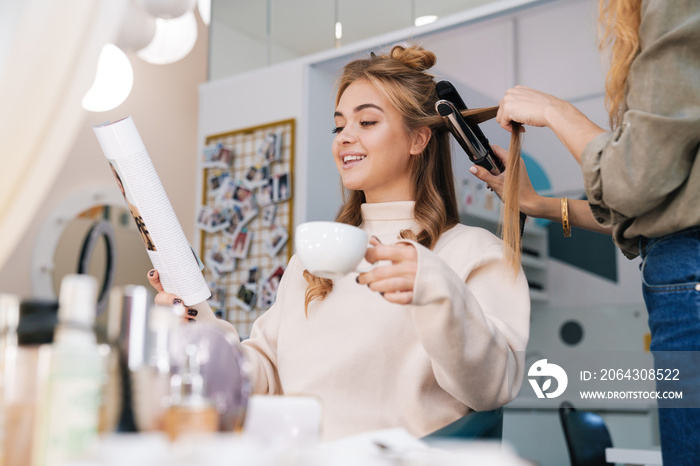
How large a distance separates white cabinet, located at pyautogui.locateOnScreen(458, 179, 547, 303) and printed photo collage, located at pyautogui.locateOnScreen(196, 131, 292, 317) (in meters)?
0.94

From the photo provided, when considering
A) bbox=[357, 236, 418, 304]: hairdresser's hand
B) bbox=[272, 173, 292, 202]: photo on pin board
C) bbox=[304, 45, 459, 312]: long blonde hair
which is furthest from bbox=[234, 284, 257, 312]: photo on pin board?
bbox=[357, 236, 418, 304]: hairdresser's hand

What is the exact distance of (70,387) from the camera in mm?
514

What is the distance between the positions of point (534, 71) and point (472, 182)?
1.21m

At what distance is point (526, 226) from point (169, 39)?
2292 mm

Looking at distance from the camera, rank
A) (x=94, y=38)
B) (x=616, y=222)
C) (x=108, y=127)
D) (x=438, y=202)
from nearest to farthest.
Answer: (x=108, y=127) < (x=616, y=222) < (x=94, y=38) < (x=438, y=202)

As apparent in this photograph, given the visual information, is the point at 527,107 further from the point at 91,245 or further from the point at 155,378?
the point at 91,245

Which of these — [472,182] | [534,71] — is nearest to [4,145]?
[472,182]

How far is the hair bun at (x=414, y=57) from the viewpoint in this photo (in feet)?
5.47

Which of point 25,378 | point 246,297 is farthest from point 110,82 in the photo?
point 25,378

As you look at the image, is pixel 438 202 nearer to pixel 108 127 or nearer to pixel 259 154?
pixel 108 127

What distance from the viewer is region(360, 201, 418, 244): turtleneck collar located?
5.01 feet

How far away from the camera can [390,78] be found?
1.61 metres

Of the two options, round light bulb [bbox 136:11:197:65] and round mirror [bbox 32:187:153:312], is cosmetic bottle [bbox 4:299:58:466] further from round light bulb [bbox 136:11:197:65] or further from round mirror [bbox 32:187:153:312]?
round mirror [bbox 32:187:153:312]

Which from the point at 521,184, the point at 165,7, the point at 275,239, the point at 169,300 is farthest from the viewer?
the point at 275,239
